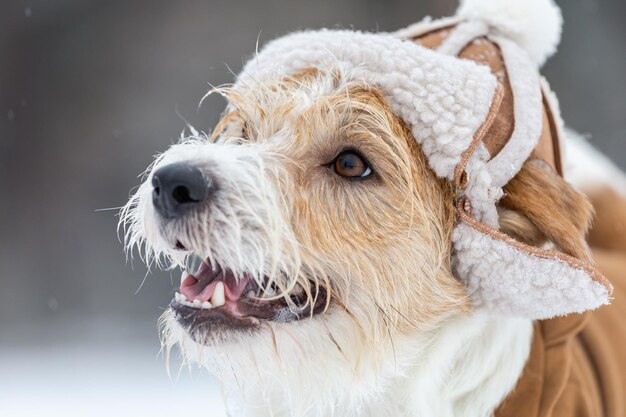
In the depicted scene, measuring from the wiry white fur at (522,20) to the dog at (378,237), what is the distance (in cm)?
20

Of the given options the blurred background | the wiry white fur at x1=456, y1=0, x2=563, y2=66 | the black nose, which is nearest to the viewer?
the black nose

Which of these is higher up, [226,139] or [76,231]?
[226,139]

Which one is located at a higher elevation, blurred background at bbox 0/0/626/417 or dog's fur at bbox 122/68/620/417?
dog's fur at bbox 122/68/620/417

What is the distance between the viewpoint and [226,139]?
248cm

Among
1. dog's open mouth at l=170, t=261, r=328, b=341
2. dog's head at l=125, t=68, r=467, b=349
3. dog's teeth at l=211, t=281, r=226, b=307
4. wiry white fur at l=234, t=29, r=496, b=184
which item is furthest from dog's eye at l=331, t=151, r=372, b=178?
dog's teeth at l=211, t=281, r=226, b=307

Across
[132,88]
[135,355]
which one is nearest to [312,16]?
[132,88]

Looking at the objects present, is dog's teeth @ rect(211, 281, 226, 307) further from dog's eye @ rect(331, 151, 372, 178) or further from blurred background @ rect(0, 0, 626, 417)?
blurred background @ rect(0, 0, 626, 417)

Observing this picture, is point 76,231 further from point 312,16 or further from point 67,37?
point 312,16

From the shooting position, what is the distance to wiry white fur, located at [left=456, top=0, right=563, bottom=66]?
256cm

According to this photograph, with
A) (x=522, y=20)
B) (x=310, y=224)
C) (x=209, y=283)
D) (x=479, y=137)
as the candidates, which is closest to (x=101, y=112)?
(x=522, y=20)

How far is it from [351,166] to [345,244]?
8.6 inches

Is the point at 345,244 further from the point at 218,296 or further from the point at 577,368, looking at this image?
the point at 577,368

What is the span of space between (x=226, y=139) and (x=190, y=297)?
22.4 inches

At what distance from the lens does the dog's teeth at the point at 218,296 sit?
209 cm
